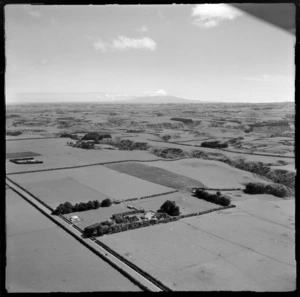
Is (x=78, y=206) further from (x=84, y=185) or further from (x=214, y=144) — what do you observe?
(x=214, y=144)

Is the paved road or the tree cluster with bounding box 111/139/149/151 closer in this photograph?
the paved road

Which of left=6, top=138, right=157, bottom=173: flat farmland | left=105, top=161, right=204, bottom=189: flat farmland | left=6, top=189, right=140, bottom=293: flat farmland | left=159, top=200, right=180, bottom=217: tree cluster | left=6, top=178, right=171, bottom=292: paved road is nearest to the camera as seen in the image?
left=6, top=189, right=140, bottom=293: flat farmland

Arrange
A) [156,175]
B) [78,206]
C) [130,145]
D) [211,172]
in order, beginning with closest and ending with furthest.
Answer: [78,206] < [156,175] < [211,172] < [130,145]

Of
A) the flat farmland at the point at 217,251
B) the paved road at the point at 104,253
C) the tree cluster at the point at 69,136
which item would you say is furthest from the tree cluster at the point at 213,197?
→ the tree cluster at the point at 69,136

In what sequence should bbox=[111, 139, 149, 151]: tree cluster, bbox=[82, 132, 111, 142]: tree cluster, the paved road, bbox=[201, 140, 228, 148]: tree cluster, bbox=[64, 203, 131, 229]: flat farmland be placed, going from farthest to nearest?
bbox=[82, 132, 111, 142]: tree cluster → bbox=[201, 140, 228, 148]: tree cluster → bbox=[111, 139, 149, 151]: tree cluster → bbox=[64, 203, 131, 229]: flat farmland → the paved road

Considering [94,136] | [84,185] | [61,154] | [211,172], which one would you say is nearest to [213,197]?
[211,172]

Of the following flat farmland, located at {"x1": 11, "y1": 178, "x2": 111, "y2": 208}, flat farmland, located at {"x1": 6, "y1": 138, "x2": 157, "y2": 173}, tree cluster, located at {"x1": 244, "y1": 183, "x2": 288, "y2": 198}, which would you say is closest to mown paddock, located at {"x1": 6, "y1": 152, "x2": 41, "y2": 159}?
flat farmland, located at {"x1": 6, "y1": 138, "x2": 157, "y2": 173}

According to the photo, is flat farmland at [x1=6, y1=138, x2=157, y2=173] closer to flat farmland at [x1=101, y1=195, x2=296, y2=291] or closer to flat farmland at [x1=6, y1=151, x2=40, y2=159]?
flat farmland at [x1=6, y1=151, x2=40, y2=159]
